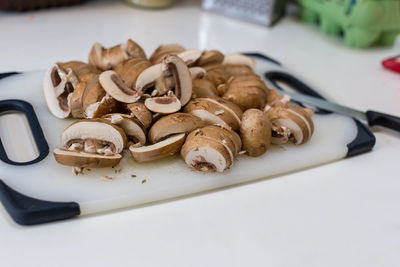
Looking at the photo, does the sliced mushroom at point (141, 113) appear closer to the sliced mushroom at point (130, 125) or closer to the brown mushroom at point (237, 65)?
the sliced mushroom at point (130, 125)

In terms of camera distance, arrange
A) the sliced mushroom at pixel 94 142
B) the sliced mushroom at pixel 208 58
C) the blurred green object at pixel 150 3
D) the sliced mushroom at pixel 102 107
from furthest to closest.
Result: the blurred green object at pixel 150 3, the sliced mushroom at pixel 208 58, the sliced mushroom at pixel 102 107, the sliced mushroom at pixel 94 142

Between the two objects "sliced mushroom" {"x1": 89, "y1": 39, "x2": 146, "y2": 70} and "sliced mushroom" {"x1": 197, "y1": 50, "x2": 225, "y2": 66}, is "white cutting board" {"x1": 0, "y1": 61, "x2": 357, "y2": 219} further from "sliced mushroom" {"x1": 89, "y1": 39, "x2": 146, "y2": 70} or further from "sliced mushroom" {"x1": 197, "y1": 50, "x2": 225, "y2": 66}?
"sliced mushroom" {"x1": 197, "y1": 50, "x2": 225, "y2": 66}

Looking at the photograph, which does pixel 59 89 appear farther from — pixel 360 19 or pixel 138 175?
pixel 360 19

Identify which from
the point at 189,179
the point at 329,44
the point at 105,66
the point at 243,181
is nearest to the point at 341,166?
the point at 243,181

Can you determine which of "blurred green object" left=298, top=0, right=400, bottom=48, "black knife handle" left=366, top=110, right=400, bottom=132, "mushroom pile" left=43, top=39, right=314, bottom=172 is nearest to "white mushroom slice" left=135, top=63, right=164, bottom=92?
"mushroom pile" left=43, top=39, right=314, bottom=172

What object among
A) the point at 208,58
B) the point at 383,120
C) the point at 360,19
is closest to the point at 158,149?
the point at 208,58

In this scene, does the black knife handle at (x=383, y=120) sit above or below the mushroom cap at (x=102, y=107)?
below

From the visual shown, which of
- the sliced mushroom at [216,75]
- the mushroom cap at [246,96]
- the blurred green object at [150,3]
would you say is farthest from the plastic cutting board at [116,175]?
the blurred green object at [150,3]
